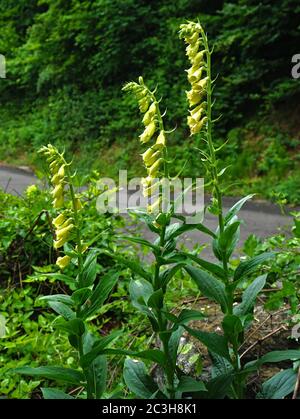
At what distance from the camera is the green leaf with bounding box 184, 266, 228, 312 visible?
6.83 feet

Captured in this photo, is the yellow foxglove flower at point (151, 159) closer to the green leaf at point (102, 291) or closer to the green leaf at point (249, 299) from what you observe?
the green leaf at point (102, 291)

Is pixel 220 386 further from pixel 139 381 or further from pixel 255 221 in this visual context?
pixel 255 221

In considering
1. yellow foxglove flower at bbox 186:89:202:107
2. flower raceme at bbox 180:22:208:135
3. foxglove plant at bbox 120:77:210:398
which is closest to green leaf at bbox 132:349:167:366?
foxglove plant at bbox 120:77:210:398

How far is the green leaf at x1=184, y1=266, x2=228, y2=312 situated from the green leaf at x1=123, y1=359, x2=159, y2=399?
40 centimetres

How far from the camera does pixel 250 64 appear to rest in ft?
40.6

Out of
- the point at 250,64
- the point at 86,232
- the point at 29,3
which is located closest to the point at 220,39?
the point at 250,64

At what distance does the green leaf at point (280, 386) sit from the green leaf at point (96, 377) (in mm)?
589

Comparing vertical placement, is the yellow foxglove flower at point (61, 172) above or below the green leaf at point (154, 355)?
above

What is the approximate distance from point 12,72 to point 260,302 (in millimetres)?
19932

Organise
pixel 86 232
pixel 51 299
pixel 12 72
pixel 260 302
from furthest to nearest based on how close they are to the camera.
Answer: pixel 12 72, pixel 86 232, pixel 260 302, pixel 51 299

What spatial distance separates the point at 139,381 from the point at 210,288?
45cm

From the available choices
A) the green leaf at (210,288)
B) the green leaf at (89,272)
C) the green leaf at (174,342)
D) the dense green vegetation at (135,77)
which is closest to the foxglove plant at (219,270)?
the green leaf at (210,288)

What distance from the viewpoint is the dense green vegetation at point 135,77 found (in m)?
11.5
